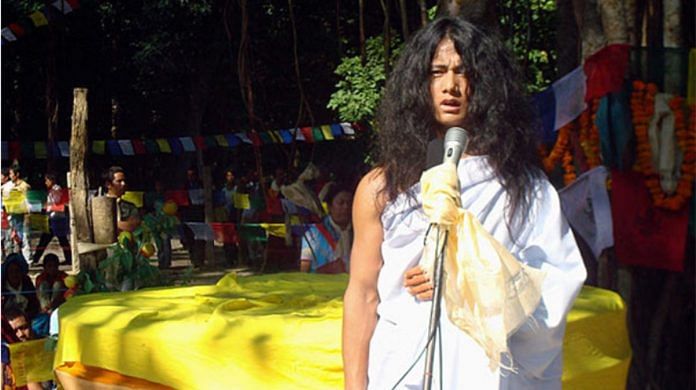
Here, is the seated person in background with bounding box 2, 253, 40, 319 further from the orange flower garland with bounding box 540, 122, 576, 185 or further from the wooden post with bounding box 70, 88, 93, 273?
the orange flower garland with bounding box 540, 122, 576, 185

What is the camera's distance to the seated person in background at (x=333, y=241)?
7340 mm

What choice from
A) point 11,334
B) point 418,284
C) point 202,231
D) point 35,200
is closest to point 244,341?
point 418,284

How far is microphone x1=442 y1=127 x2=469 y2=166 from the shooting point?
78.7 inches

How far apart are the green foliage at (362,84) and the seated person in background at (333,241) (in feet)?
22.9

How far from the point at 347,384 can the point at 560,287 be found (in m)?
0.59

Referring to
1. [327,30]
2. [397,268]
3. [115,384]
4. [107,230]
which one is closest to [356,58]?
[327,30]

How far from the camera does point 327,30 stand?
59.6 feet

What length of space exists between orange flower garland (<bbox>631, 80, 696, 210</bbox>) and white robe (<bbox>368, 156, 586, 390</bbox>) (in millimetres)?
2902

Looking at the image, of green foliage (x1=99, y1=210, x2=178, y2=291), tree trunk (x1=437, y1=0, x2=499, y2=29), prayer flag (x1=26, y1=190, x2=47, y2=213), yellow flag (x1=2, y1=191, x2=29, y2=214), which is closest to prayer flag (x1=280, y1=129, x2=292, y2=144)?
prayer flag (x1=26, y1=190, x2=47, y2=213)

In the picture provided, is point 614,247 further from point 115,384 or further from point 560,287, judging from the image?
point 560,287

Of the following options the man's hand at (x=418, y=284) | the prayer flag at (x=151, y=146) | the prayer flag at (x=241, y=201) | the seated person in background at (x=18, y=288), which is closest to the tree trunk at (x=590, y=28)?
the man's hand at (x=418, y=284)

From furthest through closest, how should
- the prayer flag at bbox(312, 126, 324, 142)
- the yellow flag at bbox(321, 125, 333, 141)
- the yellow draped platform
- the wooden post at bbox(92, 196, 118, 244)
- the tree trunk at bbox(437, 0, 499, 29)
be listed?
the yellow flag at bbox(321, 125, 333, 141) → the prayer flag at bbox(312, 126, 324, 142) → the wooden post at bbox(92, 196, 118, 244) → the tree trunk at bbox(437, 0, 499, 29) → the yellow draped platform

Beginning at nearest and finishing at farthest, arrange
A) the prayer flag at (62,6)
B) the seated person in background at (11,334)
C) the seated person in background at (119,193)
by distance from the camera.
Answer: the seated person in background at (11,334)
the prayer flag at (62,6)
the seated person in background at (119,193)

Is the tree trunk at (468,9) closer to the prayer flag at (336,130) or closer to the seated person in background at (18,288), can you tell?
the seated person in background at (18,288)
